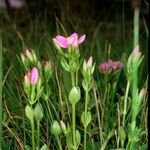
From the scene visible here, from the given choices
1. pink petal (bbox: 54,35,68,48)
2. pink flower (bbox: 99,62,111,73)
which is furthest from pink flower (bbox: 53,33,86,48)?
pink flower (bbox: 99,62,111,73)

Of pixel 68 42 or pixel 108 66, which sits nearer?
pixel 68 42

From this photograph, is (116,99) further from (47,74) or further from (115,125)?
(47,74)

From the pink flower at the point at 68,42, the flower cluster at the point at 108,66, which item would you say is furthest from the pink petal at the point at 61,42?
the flower cluster at the point at 108,66

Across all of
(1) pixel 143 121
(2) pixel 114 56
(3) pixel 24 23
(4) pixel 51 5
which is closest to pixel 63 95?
(1) pixel 143 121

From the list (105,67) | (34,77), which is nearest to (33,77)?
(34,77)

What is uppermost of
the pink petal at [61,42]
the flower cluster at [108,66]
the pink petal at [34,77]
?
the pink petal at [61,42]

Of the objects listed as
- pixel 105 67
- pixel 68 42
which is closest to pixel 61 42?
pixel 68 42

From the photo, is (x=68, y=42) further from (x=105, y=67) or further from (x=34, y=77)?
(x=105, y=67)

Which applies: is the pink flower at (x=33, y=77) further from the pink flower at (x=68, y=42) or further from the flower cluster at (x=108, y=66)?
the flower cluster at (x=108, y=66)

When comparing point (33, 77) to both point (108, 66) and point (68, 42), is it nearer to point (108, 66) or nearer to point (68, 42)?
point (68, 42)

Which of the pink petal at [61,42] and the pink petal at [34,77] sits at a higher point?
the pink petal at [61,42]

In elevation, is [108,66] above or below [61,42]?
below
